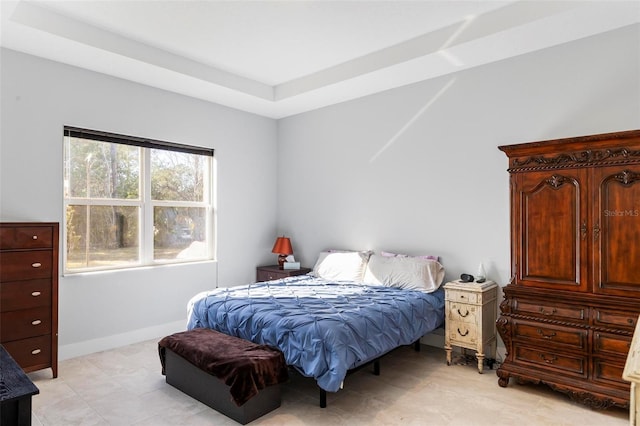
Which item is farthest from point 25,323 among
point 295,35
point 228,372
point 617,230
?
point 617,230

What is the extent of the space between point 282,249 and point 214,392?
102 inches

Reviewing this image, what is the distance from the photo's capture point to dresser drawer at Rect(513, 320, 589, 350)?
2840 millimetres

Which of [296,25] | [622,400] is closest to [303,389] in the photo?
[622,400]

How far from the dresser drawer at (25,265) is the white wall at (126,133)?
0.52m

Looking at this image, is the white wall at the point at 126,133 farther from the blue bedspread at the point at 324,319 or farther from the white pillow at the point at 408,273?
the white pillow at the point at 408,273

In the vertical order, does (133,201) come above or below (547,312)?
above

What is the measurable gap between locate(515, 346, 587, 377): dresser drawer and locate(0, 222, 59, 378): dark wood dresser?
12.2ft

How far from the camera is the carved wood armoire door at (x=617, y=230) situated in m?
2.69

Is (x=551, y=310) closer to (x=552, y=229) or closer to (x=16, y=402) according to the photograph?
(x=552, y=229)

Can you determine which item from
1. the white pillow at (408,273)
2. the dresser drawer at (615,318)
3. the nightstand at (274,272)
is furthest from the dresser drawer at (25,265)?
the dresser drawer at (615,318)

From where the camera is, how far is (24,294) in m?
3.22

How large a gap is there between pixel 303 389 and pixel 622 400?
2.13m

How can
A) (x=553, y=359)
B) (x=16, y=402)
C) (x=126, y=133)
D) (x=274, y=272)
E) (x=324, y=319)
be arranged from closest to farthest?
(x=16, y=402) < (x=324, y=319) < (x=553, y=359) < (x=126, y=133) < (x=274, y=272)

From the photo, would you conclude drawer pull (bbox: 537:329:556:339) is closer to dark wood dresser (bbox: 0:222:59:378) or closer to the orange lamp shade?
the orange lamp shade
